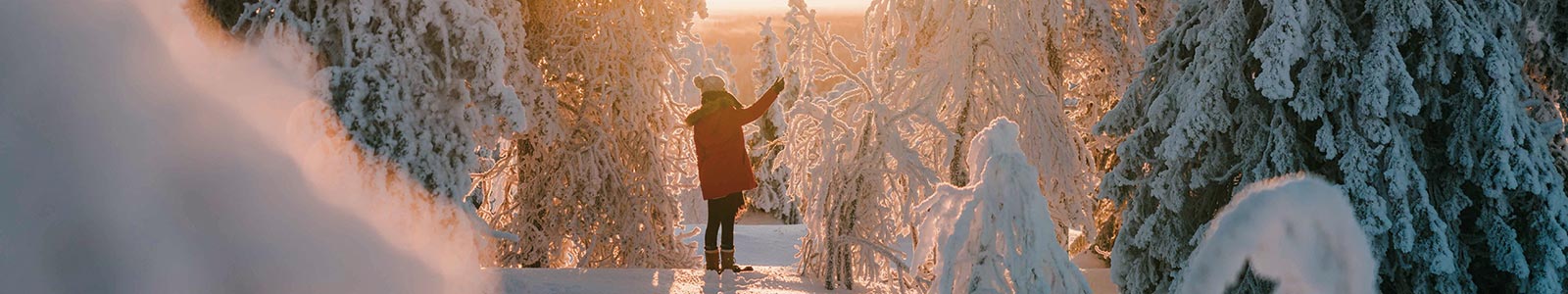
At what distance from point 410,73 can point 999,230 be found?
4.41 metres

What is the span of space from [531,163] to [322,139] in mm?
3213

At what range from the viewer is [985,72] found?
11.3 metres

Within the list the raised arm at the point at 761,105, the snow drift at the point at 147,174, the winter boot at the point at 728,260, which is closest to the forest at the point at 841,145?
the snow drift at the point at 147,174

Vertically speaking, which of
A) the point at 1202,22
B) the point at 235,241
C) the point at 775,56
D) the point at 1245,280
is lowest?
the point at 1245,280

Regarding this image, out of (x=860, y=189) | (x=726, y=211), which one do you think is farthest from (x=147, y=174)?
(x=726, y=211)

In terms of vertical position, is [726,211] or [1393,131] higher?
[1393,131]

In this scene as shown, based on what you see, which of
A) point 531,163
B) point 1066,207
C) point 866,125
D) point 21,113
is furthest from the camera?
point 1066,207

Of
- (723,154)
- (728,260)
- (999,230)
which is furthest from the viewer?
(728,260)

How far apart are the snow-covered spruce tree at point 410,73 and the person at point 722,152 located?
1327 mm

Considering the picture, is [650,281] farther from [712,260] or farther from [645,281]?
[712,260]

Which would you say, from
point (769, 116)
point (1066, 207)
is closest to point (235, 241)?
point (1066, 207)

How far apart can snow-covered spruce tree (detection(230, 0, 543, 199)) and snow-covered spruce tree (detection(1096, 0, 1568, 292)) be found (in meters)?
4.73

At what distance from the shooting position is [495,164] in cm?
1072

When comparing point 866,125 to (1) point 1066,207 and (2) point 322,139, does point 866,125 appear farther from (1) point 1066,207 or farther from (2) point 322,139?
(1) point 1066,207
